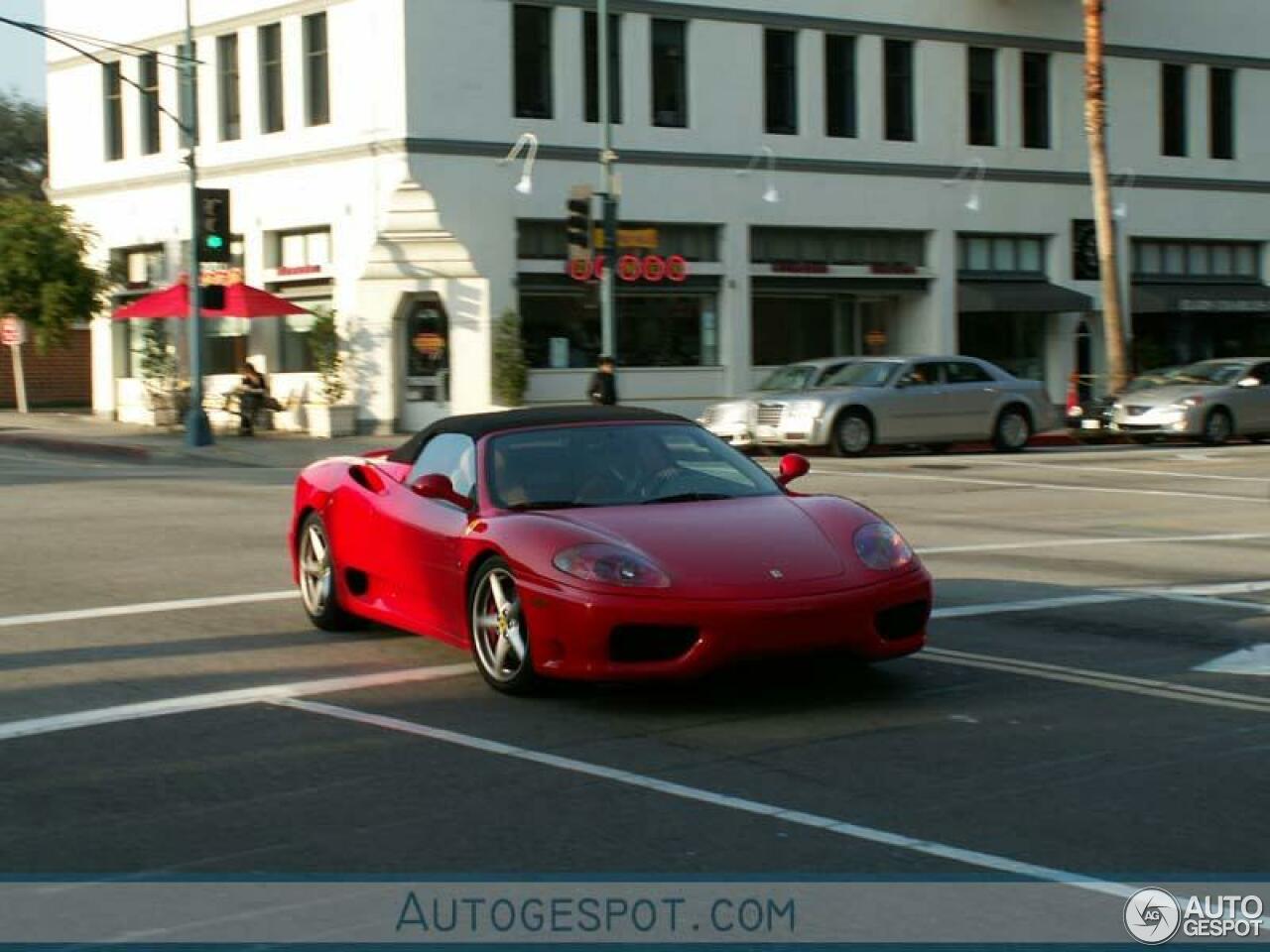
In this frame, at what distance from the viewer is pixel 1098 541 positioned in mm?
16125

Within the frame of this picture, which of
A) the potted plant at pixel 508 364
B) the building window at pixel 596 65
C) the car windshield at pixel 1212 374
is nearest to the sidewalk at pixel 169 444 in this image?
the potted plant at pixel 508 364

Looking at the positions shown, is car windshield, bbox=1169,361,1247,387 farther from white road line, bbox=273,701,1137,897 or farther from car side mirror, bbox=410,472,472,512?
white road line, bbox=273,701,1137,897

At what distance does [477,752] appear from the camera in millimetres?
7715

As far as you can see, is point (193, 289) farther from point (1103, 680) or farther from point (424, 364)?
point (1103, 680)

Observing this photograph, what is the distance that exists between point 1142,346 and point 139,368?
75.3 feet

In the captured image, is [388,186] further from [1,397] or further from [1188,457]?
[1,397]

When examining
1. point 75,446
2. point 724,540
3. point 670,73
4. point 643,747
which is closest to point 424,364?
point 75,446

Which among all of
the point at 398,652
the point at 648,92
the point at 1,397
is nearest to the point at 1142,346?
the point at 648,92

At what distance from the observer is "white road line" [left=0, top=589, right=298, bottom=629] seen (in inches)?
455

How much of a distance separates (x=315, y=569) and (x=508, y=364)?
25.2m

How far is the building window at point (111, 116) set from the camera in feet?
139

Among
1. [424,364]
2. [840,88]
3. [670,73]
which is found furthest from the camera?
[840,88]

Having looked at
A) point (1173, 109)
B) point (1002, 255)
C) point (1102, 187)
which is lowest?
point (1002, 255)

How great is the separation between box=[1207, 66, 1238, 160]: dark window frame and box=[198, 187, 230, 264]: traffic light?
2594 cm
